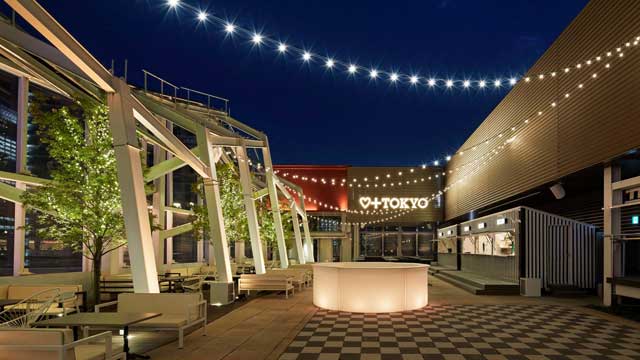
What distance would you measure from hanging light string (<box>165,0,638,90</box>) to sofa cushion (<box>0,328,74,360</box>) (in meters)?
4.93

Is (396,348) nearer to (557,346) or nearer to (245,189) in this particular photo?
(557,346)

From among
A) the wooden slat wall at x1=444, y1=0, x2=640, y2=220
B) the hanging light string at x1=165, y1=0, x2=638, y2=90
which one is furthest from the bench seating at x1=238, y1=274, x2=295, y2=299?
the wooden slat wall at x1=444, y1=0, x2=640, y2=220

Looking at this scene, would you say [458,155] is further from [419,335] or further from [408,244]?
[419,335]

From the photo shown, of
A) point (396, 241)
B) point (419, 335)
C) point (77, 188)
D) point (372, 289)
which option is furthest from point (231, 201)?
point (396, 241)

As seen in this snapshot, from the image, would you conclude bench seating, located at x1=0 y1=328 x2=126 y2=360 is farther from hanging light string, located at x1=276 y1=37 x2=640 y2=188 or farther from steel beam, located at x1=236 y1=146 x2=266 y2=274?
steel beam, located at x1=236 y1=146 x2=266 y2=274

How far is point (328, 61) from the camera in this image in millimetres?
9188

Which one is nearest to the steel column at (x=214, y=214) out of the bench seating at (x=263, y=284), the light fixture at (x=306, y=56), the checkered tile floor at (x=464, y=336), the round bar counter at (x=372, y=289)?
the bench seating at (x=263, y=284)

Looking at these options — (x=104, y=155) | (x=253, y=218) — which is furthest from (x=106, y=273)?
(x=104, y=155)

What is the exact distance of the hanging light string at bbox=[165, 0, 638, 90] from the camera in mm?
7824

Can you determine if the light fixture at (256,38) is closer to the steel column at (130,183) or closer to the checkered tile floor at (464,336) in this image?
the steel column at (130,183)

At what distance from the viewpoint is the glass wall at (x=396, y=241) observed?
3372cm

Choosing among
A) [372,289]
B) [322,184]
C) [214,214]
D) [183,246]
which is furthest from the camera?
[322,184]

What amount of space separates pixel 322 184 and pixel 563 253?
1952cm

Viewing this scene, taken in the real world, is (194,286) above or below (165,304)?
below
